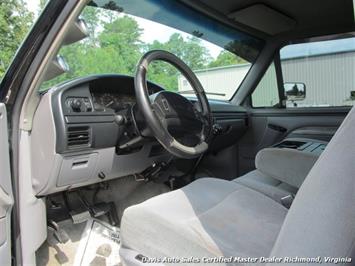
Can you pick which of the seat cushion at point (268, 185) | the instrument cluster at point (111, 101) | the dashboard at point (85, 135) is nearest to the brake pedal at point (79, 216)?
the dashboard at point (85, 135)

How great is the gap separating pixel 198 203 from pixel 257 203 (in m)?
0.23

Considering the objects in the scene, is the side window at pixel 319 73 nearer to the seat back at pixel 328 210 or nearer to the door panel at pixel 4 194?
the seat back at pixel 328 210

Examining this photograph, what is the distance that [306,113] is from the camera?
2.74 metres

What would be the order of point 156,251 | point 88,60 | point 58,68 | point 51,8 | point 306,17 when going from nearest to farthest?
point 156,251 → point 51,8 → point 58,68 → point 88,60 → point 306,17

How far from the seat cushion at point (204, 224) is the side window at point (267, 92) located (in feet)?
5.14

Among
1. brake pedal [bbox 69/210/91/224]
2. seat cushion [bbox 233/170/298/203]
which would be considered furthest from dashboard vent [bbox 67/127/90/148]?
seat cushion [bbox 233/170/298/203]

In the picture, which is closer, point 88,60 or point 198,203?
point 198,203

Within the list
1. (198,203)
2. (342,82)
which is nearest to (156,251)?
(198,203)

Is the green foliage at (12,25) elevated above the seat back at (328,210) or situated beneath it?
elevated above

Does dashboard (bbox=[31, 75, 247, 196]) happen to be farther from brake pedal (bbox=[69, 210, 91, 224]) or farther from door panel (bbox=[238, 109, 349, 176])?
door panel (bbox=[238, 109, 349, 176])

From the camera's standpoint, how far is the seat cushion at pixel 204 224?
1094 millimetres

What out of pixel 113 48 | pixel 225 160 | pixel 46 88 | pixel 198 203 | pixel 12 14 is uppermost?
pixel 12 14

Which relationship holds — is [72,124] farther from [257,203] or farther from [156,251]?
[257,203]

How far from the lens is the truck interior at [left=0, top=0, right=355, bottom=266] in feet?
3.51
